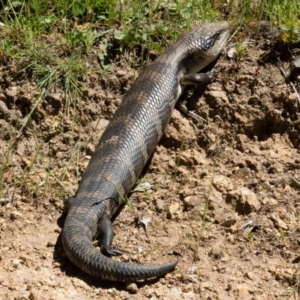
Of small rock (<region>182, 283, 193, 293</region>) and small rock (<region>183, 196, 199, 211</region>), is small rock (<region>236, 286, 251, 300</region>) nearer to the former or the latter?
small rock (<region>182, 283, 193, 293</region>)

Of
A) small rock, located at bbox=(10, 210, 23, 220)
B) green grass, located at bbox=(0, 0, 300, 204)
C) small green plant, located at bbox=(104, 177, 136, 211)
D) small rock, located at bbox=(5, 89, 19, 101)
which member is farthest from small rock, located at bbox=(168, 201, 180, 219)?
small rock, located at bbox=(5, 89, 19, 101)

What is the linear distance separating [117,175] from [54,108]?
1.16 m

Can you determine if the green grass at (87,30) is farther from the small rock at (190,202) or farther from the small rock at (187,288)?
the small rock at (187,288)

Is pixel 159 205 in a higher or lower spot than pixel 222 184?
lower

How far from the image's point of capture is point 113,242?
5.57 meters

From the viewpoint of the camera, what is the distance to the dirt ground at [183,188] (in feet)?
16.6

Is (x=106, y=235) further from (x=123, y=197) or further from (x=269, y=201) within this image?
(x=269, y=201)

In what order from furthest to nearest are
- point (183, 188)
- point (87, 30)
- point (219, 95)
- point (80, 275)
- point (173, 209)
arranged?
point (87, 30) → point (219, 95) → point (183, 188) → point (173, 209) → point (80, 275)

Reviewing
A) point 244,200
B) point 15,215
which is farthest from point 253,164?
point 15,215

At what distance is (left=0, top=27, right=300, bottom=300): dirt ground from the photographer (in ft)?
16.6

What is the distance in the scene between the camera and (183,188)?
5.98m

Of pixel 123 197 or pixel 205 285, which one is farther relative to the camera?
pixel 123 197

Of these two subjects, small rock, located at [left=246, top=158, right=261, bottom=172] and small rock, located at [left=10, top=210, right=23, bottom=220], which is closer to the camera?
small rock, located at [left=10, top=210, right=23, bottom=220]

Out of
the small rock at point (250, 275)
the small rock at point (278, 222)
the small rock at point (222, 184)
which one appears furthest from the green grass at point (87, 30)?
the small rock at point (250, 275)
